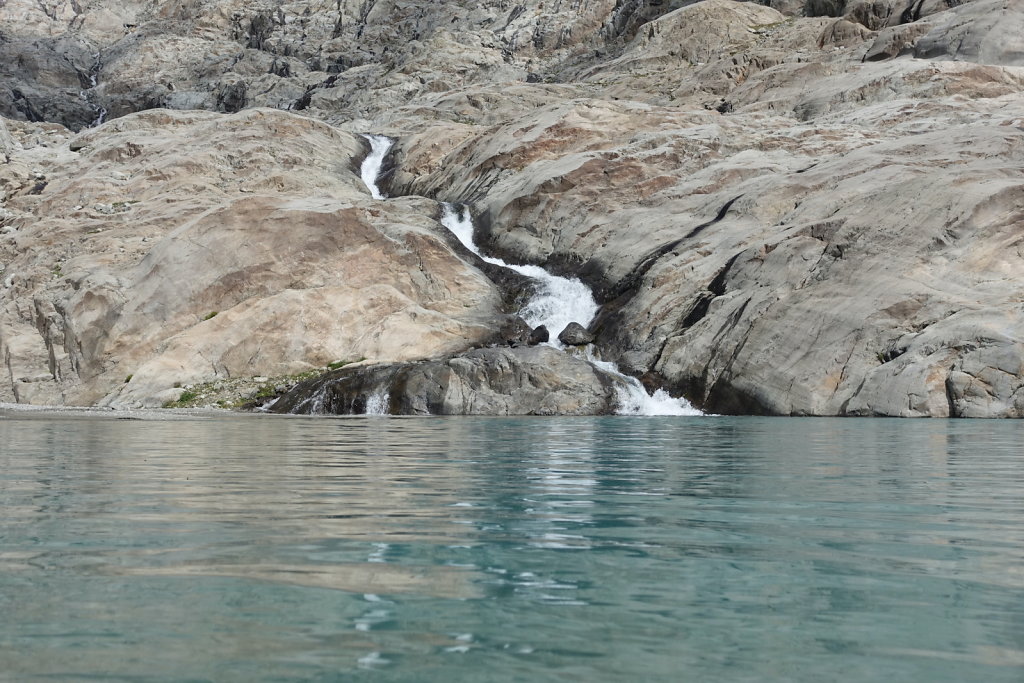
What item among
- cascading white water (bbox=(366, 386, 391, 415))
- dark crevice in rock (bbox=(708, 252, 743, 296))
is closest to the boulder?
cascading white water (bbox=(366, 386, 391, 415))

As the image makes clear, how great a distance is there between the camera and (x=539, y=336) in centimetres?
3941

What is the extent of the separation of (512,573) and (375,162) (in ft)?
206

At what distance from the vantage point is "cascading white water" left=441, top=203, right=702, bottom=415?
33375 mm

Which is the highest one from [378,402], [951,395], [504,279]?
[504,279]

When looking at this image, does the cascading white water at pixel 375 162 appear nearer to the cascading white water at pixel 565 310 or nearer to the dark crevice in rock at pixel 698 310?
the cascading white water at pixel 565 310

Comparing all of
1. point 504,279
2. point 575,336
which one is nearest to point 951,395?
point 575,336

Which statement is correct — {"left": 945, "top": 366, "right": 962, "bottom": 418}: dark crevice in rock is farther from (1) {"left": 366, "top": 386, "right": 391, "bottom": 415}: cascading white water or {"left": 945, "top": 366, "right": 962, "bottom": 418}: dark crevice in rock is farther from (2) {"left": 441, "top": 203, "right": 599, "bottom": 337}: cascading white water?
(1) {"left": 366, "top": 386, "right": 391, "bottom": 415}: cascading white water

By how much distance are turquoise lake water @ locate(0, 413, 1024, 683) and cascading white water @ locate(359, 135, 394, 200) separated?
50.3m

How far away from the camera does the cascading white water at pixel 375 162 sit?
61969 millimetres

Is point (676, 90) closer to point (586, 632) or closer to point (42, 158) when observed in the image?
point (42, 158)

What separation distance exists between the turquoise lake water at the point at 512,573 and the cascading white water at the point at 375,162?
50292 millimetres

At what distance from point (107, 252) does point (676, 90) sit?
153 ft

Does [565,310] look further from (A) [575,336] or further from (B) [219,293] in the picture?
(B) [219,293]

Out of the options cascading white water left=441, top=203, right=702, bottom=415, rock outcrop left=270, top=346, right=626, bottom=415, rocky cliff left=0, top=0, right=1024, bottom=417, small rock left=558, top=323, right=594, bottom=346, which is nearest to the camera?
rocky cliff left=0, top=0, right=1024, bottom=417
